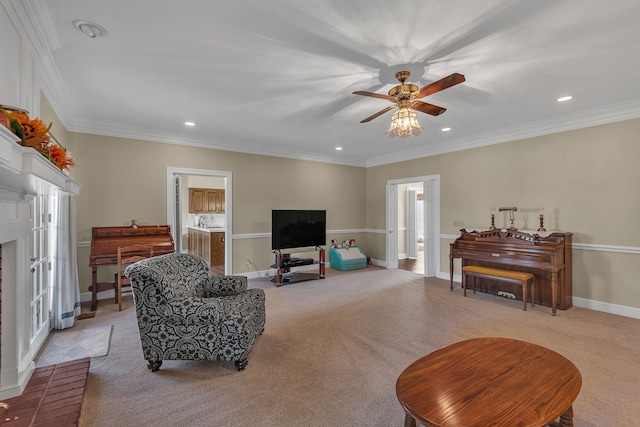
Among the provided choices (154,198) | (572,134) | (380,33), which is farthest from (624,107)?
(154,198)

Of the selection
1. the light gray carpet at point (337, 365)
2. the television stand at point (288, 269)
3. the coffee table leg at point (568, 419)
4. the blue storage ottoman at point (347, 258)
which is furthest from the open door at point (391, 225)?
the coffee table leg at point (568, 419)

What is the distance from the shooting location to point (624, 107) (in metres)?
3.67

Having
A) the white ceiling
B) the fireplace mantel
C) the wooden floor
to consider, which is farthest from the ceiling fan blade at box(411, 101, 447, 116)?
the wooden floor

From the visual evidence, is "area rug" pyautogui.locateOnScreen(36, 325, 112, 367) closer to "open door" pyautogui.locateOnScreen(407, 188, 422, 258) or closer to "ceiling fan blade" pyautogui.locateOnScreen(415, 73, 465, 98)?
"ceiling fan blade" pyautogui.locateOnScreen(415, 73, 465, 98)

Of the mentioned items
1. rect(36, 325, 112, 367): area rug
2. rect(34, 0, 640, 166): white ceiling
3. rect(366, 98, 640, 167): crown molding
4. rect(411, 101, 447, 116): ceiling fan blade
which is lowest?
rect(36, 325, 112, 367): area rug

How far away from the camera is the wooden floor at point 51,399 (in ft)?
5.93

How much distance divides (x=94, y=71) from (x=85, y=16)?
3.11ft

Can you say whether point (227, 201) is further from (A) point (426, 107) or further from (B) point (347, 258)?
(A) point (426, 107)

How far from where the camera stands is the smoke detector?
82.7 inches

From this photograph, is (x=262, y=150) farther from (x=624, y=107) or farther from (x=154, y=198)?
(x=624, y=107)

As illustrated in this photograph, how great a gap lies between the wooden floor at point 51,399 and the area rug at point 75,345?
0.29m

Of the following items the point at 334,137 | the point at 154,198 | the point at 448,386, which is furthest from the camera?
the point at 334,137

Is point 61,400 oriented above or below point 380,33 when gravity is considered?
below

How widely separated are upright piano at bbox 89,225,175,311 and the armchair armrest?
160 cm
